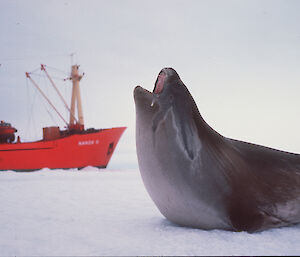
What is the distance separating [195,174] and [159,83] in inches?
34.3

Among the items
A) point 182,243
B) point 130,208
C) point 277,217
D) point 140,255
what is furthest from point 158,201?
point 130,208

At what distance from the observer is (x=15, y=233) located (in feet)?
9.11

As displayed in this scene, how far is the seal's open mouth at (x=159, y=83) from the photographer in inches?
99.4

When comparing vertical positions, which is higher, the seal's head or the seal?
the seal's head

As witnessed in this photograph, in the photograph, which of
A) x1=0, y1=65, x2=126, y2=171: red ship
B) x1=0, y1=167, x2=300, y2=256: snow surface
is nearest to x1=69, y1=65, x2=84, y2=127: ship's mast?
x1=0, y1=65, x2=126, y2=171: red ship

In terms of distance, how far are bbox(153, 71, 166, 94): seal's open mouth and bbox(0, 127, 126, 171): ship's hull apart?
18437mm

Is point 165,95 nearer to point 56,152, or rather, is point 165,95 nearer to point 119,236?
point 119,236

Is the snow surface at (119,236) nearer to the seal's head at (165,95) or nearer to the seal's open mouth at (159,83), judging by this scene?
the seal's head at (165,95)

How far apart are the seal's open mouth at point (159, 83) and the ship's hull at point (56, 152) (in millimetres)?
18437

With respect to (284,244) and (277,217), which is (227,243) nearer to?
(284,244)

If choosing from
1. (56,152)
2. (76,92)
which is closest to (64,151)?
(56,152)

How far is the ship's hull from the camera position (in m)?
20.0

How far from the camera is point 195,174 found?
2320 mm

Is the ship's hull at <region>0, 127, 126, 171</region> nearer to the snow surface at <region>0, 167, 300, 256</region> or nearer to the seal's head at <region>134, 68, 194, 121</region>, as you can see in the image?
the snow surface at <region>0, 167, 300, 256</region>
